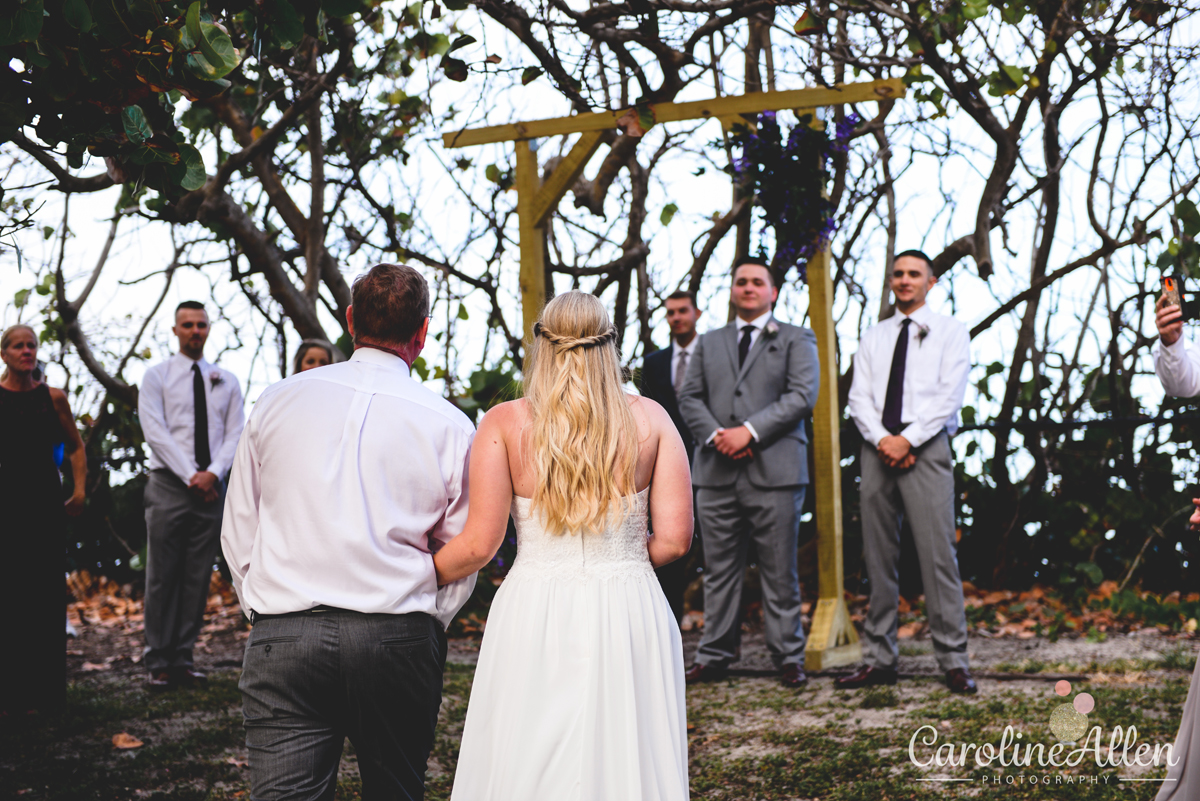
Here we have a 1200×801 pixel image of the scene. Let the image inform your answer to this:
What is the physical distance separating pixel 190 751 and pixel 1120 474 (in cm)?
749

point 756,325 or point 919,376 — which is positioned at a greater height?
point 756,325

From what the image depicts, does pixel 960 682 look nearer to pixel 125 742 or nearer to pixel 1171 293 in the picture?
pixel 1171 293

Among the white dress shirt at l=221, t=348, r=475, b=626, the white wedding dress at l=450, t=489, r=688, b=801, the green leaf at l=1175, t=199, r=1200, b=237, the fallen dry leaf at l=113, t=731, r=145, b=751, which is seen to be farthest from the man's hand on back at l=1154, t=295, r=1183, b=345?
the fallen dry leaf at l=113, t=731, r=145, b=751

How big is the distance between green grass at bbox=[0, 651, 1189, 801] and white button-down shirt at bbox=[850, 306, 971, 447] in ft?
4.61

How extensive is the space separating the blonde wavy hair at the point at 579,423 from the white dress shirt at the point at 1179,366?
6.66ft

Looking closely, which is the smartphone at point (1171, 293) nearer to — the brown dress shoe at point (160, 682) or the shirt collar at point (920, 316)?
the shirt collar at point (920, 316)

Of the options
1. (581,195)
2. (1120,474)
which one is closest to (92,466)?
(581,195)

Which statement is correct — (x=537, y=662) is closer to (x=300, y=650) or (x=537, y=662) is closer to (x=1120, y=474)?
(x=300, y=650)

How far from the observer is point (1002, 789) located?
4.11 m

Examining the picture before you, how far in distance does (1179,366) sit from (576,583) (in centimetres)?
230

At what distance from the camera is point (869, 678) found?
589 centimetres

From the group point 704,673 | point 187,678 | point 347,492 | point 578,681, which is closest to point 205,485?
point 187,678

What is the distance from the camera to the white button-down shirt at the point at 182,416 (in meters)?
6.40

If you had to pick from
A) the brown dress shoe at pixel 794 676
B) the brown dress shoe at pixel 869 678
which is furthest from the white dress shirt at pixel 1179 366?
the brown dress shoe at pixel 794 676
